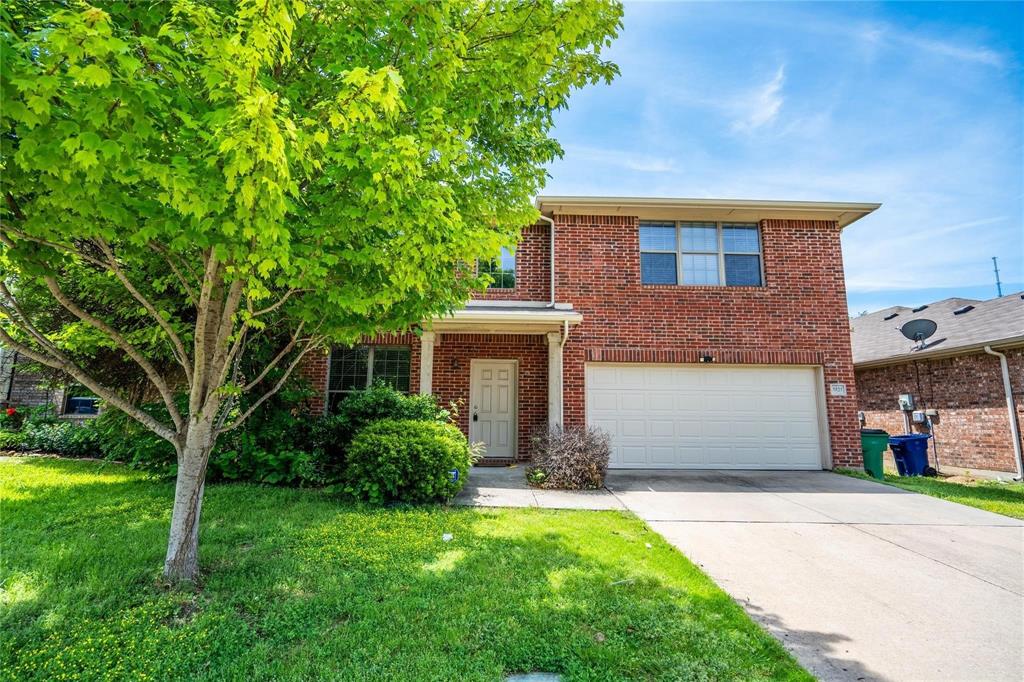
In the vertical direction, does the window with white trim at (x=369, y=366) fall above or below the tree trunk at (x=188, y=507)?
above

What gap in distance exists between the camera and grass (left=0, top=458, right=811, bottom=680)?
2.57 meters

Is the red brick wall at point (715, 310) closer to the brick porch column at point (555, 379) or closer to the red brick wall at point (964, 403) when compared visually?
the brick porch column at point (555, 379)

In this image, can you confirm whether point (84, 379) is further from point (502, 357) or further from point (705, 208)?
point (705, 208)

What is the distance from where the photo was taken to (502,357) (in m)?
10.0

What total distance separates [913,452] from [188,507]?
13544mm

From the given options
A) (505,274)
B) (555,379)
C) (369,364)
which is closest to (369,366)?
(369,364)

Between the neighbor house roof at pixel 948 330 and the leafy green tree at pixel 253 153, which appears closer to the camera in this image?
the leafy green tree at pixel 253 153

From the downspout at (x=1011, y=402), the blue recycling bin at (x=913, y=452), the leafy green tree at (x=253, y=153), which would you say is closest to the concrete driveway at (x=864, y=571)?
the leafy green tree at (x=253, y=153)

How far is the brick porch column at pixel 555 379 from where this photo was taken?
29.3 ft

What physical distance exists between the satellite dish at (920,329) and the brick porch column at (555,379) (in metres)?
9.81

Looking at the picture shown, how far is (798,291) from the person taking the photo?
9984 mm

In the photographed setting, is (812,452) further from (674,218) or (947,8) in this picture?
(947,8)

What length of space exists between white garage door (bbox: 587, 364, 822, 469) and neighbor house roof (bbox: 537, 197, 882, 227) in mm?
3401

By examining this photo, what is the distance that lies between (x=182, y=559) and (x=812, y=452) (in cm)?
1088
